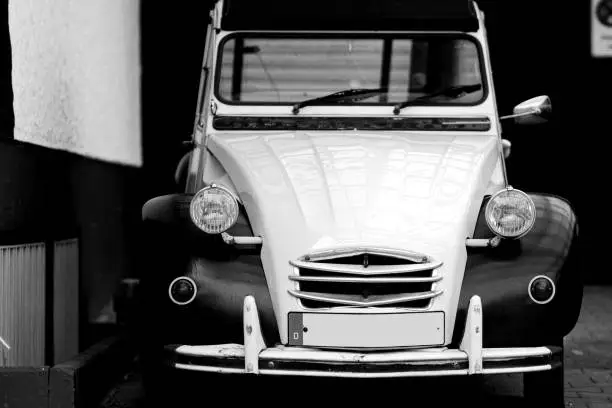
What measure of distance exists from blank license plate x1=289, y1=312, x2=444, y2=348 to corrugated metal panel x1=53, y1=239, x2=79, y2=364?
2.72 metres

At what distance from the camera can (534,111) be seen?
264 inches

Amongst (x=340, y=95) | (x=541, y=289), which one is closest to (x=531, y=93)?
(x=340, y=95)

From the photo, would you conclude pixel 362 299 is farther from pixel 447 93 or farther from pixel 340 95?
pixel 447 93

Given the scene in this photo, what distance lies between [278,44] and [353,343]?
239 centimetres

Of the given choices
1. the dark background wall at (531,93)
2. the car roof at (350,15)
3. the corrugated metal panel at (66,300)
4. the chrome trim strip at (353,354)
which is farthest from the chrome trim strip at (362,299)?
the dark background wall at (531,93)

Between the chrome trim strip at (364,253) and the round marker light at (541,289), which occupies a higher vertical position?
the chrome trim strip at (364,253)

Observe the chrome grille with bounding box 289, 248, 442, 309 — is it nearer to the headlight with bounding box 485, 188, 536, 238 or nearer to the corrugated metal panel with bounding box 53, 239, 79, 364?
the headlight with bounding box 485, 188, 536, 238

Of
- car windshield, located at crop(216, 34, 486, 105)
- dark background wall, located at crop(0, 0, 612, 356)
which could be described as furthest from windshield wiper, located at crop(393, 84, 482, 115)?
dark background wall, located at crop(0, 0, 612, 356)

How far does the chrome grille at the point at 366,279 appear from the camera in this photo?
5.30 m

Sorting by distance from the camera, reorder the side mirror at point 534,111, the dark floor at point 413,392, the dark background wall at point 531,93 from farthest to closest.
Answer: the dark background wall at point 531,93 < the side mirror at point 534,111 < the dark floor at point 413,392

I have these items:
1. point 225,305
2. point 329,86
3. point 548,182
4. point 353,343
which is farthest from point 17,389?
point 548,182

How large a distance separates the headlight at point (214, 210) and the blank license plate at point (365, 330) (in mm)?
559

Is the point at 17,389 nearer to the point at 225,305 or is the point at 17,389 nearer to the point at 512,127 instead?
the point at 225,305

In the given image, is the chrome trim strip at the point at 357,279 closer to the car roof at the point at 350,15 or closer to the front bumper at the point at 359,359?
the front bumper at the point at 359,359
